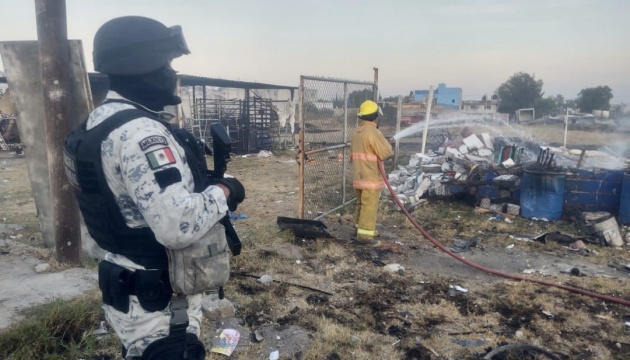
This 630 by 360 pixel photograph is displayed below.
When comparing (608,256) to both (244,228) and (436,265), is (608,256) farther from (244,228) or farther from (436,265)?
(244,228)

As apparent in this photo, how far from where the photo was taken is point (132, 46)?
1.63 m

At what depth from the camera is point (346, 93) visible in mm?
6418

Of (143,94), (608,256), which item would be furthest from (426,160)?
(143,94)

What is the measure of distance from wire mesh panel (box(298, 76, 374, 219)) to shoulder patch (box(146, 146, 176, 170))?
380cm

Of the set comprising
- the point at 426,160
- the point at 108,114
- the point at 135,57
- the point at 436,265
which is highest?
the point at 135,57

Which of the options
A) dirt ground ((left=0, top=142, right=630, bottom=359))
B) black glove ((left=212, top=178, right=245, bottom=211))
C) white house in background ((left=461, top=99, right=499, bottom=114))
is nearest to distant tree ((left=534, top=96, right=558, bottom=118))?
white house in background ((left=461, top=99, right=499, bottom=114))

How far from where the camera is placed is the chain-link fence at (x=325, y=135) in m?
5.54

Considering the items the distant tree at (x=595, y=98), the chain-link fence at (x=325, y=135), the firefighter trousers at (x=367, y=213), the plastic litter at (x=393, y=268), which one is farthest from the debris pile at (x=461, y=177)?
the distant tree at (x=595, y=98)

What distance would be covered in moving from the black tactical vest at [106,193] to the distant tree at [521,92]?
39602 millimetres

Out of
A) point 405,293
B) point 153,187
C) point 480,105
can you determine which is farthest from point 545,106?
point 153,187

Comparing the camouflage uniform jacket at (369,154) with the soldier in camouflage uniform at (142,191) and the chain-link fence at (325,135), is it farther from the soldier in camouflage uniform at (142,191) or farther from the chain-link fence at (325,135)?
the soldier in camouflage uniform at (142,191)

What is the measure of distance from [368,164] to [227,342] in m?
3.11

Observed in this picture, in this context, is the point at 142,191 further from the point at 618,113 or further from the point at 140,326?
the point at 618,113

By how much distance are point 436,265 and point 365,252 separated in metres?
0.88
